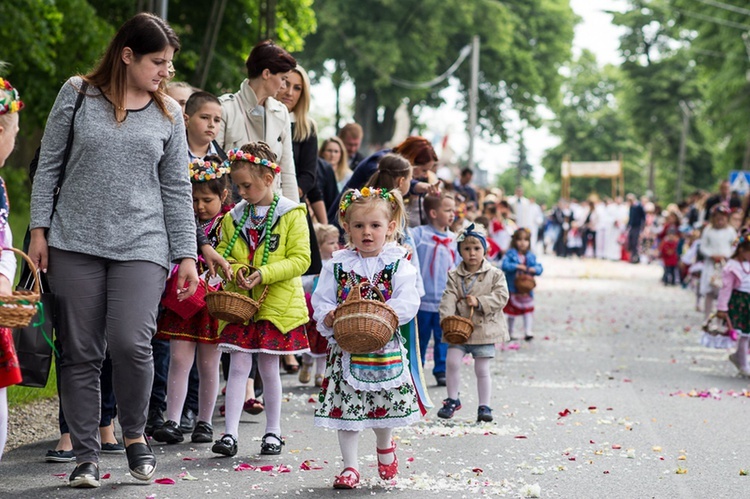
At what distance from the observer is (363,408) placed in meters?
6.46

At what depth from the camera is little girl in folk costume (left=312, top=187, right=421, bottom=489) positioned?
6.46 metres

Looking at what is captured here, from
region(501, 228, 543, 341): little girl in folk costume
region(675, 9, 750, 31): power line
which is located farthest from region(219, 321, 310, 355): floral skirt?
region(675, 9, 750, 31): power line

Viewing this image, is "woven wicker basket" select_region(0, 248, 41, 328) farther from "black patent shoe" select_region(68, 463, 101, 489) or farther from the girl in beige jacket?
the girl in beige jacket

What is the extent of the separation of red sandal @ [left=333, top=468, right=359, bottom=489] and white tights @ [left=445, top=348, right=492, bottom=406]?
102 inches

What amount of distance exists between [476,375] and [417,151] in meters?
2.60

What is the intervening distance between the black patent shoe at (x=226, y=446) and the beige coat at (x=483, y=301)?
93.1 inches

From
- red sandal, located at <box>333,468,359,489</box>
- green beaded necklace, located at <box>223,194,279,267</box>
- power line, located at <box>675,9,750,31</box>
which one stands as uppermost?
power line, located at <box>675,9,750,31</box>

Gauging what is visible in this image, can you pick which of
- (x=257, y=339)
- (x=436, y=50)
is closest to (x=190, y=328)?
(x=257, y=339)

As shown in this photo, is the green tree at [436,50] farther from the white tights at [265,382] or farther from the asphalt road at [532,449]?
the white tights at [265,382]

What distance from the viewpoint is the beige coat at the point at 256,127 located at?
848cm

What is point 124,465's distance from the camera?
673cm

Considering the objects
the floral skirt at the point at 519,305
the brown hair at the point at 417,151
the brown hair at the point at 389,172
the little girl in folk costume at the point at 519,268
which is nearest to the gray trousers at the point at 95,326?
the brown hair at the point at 389,172

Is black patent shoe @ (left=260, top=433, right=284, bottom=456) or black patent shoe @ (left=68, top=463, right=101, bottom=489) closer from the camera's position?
black patent shoe @ (left=68, top=463, right=101, bottom=489)

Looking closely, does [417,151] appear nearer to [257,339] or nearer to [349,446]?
[257,339]
